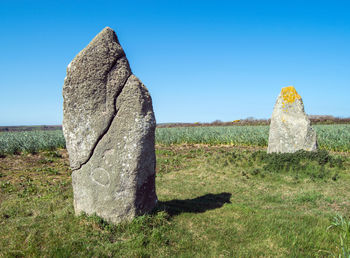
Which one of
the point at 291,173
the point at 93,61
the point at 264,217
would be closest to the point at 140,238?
the point at 264,217

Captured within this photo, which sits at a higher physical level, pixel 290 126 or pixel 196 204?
pixel 290 126

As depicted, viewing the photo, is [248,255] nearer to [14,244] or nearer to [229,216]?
[229,216]

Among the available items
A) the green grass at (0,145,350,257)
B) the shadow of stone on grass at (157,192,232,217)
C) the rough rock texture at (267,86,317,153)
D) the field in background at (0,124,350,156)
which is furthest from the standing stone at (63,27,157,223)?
the field in background at (0,124,350,156)

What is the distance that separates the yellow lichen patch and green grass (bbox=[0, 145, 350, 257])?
2.90m

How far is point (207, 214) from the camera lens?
6473 mm

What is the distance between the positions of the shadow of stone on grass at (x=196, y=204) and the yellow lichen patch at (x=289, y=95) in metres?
6.81

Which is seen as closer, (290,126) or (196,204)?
(196,204)

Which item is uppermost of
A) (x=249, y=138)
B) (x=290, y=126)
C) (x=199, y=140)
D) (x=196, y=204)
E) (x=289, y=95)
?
(x=289, y=95)

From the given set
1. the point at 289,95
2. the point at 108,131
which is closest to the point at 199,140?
the point at 289,95

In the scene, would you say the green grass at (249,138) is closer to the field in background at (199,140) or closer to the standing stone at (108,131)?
the field in background at (199,140)

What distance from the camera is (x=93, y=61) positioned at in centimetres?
558

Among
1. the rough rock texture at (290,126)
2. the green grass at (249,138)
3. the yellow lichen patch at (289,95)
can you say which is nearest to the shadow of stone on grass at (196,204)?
the rough rock texture at (290,126)

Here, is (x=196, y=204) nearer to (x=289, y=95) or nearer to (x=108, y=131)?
(x=108, y=131)

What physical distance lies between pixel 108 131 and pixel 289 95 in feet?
34.8
